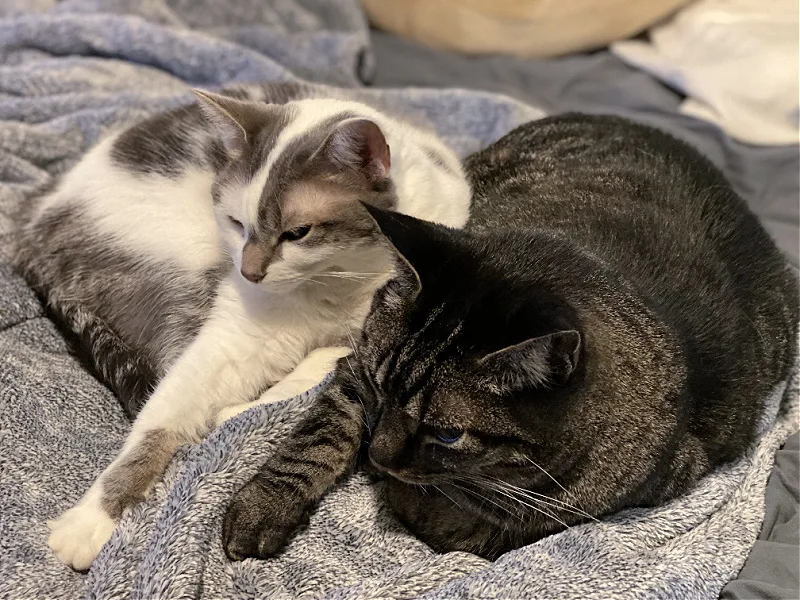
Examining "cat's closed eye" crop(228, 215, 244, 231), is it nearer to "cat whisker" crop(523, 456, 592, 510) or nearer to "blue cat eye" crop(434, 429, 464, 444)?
"blue cat eye" crop(434, 429, 464, 444)

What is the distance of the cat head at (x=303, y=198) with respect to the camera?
3.72ft

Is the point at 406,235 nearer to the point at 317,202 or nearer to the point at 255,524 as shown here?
the point at 317,202

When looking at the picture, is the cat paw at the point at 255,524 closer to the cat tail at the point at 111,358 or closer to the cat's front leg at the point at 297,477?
the cat's front leg at the point at 297,477

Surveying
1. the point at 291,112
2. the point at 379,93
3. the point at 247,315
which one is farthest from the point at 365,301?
the point at 379,93

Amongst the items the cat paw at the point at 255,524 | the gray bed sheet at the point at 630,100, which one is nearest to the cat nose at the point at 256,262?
the cat paw at the point at 255,524

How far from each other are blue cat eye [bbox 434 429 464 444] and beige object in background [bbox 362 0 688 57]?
1877 mm

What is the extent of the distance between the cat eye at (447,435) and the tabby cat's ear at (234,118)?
0.67 metres

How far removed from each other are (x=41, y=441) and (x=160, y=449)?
0.77ft

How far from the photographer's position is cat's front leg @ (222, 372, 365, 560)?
1018 mm

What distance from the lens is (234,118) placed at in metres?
1.19

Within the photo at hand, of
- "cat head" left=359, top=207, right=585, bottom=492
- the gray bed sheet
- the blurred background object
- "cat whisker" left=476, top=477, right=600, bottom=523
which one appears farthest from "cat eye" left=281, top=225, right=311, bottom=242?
the blurred background object

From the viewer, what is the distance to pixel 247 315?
1.24m

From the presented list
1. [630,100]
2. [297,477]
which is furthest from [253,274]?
[630,100]

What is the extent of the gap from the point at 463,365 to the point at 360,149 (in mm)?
465
